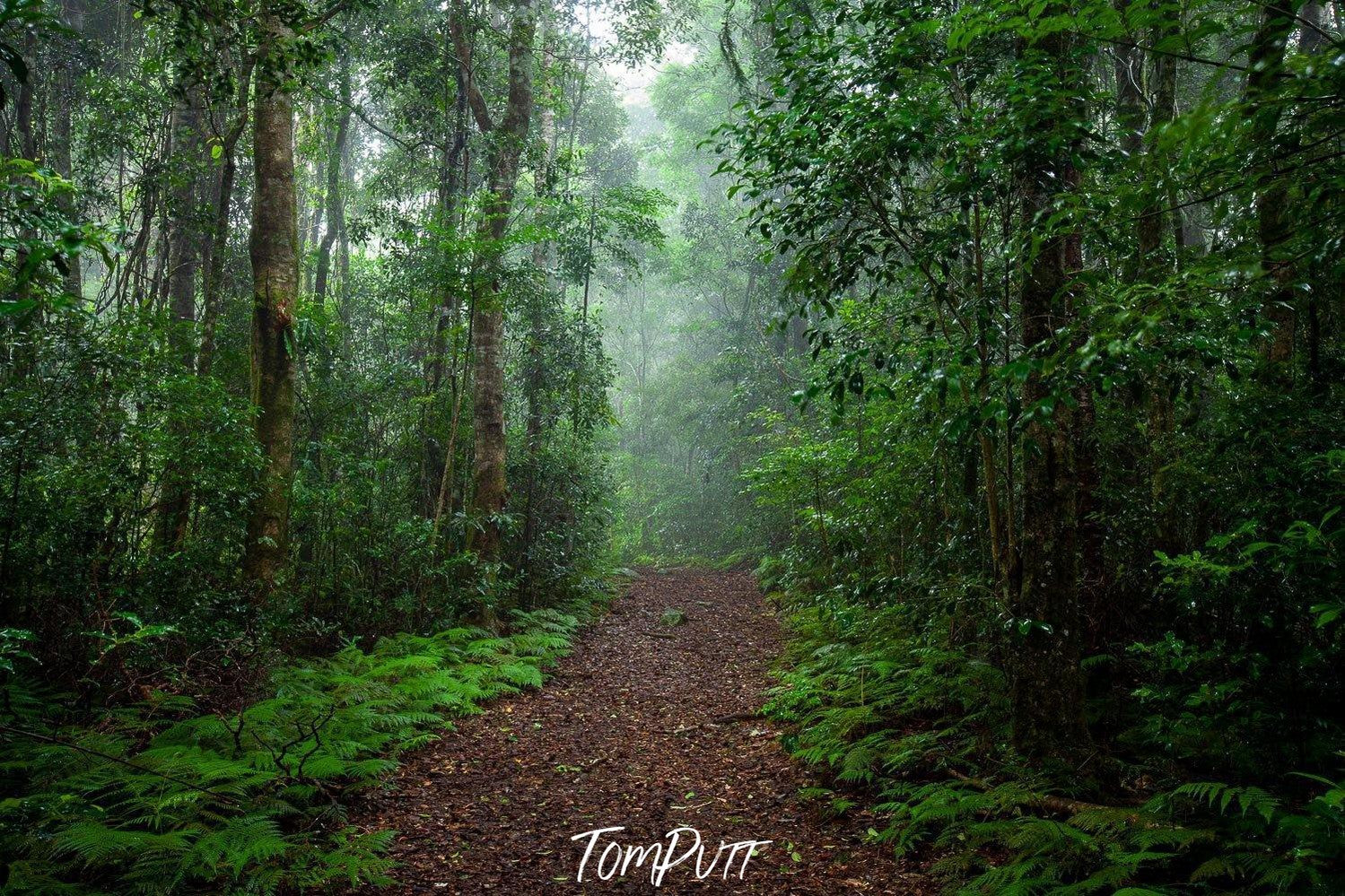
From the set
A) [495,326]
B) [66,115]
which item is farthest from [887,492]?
[66,115]

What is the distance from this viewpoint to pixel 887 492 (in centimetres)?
741

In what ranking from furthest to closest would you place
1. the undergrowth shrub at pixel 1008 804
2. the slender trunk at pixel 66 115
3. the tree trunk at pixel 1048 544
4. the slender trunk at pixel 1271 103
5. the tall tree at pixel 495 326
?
the slender trunk at pixel 66 115 → the tall tree at pixel 495 326 → the tree trunk at pixel 1048 544 → the undergrowth shrub at pixel 1008 804 → the slender trunk at pixel 1271 103

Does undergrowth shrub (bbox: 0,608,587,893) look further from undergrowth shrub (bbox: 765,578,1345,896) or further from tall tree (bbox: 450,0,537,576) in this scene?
tall tree (bbox: 450,0,537,576)

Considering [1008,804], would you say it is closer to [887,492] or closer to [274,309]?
[887,492]

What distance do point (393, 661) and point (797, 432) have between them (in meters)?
6.68

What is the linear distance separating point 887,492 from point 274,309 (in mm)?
6474

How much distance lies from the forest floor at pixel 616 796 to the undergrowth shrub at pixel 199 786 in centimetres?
32

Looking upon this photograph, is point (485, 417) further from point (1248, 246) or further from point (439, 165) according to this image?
point (1248, 246)

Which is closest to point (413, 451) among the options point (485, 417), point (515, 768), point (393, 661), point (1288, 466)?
point (485, 417)

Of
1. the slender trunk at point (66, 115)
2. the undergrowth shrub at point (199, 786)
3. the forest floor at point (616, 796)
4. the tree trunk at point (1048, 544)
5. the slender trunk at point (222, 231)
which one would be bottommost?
the forest floor at point (616, 796)

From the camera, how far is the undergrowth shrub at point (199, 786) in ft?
10.9

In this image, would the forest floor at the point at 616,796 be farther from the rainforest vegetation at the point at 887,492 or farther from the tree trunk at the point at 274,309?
the tree trunk at the point at 274,309

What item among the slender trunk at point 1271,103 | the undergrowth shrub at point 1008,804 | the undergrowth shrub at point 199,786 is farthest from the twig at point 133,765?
the slender trunk at point 1271,103

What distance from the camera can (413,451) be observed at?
35.9 ft
